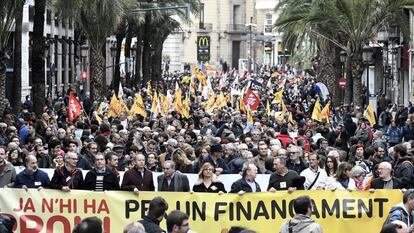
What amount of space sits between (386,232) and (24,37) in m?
41.6

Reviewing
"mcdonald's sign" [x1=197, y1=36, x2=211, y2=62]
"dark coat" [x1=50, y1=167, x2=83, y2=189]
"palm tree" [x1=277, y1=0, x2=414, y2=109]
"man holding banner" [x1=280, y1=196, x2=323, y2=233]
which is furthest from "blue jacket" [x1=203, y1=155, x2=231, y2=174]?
"mcdonald's sign" [x1=197, y1=36, x2=211, y2=62]

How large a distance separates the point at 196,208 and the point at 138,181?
45.8 inches

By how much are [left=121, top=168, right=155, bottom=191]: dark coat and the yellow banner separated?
2.54ft

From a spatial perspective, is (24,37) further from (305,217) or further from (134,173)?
(305,217)

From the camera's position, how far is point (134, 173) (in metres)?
15.4

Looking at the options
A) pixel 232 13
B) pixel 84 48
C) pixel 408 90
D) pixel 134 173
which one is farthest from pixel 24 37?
pixel 232 13

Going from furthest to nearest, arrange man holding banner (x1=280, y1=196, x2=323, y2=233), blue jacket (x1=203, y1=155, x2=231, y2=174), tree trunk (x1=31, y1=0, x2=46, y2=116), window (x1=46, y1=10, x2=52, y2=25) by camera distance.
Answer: window (x1=46, y1=10, x2=52, y2=25), tree trunk (x1=31, y1=0, x2=46, y2=116), blue jacket (x1=203, y1=155, x2=231, y2=174), man holding banner (x1=280, y1=196, x2=323, y2=233)

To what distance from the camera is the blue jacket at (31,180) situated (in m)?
15.2

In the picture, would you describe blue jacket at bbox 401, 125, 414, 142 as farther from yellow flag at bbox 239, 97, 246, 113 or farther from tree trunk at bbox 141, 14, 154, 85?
tree trunk at bbox 141, 14, 154, 85

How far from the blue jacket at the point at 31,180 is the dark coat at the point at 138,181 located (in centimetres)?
94

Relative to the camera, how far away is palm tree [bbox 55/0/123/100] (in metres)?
40.4

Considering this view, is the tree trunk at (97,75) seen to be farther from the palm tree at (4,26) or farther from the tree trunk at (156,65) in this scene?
the tree trunk at (156,65)

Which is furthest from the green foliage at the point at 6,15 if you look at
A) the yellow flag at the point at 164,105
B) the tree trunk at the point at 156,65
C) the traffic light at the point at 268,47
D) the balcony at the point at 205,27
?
the balcony at the point at 205,27

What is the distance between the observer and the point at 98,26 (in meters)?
44.2
